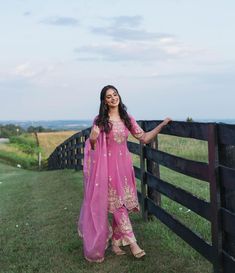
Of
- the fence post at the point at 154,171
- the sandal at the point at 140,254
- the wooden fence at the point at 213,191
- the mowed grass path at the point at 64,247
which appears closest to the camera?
the wooden fence at the point at 213,191

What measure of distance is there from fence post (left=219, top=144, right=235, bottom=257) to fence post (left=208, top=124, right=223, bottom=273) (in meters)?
0.04

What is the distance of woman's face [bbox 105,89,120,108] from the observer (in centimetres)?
580

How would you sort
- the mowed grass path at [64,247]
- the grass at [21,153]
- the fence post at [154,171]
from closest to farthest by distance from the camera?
the mowed grass path at [64,247]
the fence post at [154,171]
the grass at [21,153]

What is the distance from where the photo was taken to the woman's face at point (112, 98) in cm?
580

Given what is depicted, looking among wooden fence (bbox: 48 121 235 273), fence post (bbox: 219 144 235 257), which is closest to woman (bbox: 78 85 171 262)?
wooden fence (bbox: 48 121 235 273)

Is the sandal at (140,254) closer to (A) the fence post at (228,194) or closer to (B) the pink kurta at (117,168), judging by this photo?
(B) the pink kurta at (117,168)

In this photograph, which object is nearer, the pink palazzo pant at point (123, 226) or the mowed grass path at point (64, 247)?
the mowed grass path at point (64, 247)

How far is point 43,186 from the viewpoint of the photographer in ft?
45.0

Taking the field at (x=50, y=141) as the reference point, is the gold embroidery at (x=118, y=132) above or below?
above

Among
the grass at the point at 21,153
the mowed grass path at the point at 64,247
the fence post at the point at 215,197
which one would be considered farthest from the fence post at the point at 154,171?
the grass at the point at 21,153

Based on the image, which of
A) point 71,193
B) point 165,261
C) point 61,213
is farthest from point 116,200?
point 71,193

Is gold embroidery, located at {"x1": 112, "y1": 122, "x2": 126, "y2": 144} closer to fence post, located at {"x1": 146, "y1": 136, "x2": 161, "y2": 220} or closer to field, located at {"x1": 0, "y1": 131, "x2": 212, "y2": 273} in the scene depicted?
fence post, located at {"x1": 146, "y1": 136, "x2": 161, "y2": 220}

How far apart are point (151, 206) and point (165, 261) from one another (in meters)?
1.54

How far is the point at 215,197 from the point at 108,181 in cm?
158
